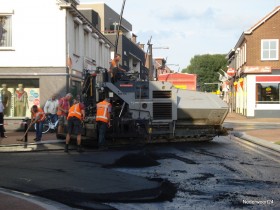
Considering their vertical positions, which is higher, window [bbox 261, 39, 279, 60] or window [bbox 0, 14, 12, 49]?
window [bbox 261, 39, 279, 60]

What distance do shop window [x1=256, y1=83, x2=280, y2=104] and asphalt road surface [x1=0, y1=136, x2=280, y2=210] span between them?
21880 mm

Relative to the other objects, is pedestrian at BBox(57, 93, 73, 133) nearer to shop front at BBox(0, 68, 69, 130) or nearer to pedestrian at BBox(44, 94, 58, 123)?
pedestrian at BBox(44, 94, 58, 123)

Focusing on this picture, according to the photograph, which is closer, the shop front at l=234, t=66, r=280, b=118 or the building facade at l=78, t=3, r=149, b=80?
the shop front at l=234, t=66, r=280, b=118

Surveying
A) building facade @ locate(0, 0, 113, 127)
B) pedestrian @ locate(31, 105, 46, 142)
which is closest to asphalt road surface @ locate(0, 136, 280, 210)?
pedestrian @ locate(31, 105, 46, 142)

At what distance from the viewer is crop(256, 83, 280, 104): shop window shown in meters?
35.6

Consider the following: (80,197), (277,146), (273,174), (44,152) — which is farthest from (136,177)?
(277,146)

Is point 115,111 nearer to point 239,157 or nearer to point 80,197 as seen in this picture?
→ point 239,157

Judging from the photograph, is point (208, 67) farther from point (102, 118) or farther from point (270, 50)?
point (102, 118)

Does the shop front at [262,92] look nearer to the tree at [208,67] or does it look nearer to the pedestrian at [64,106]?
the pedestrian at [64,106]

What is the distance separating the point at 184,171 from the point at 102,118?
4.37 metres

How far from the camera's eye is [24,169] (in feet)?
31.8

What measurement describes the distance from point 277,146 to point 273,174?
200 inches

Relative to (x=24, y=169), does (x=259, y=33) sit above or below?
above

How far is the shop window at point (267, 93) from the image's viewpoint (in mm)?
35594
